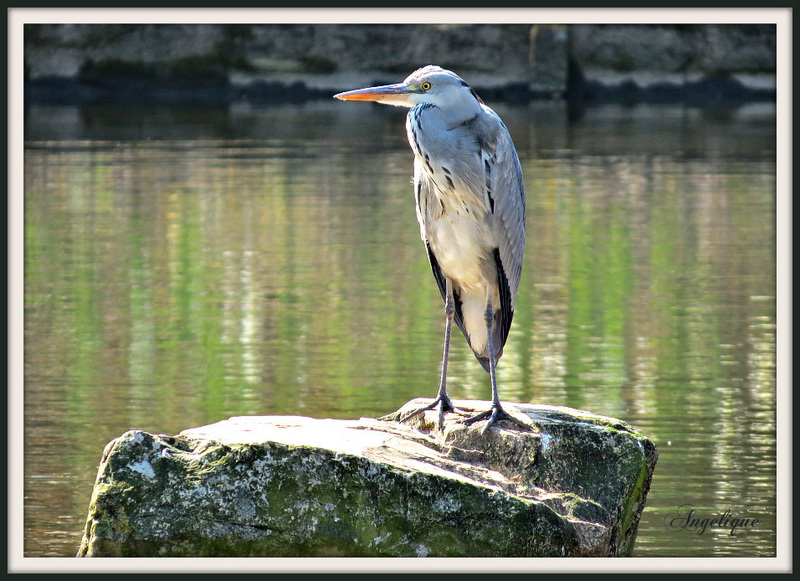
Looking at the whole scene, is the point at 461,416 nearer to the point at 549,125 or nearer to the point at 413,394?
the point at 413,394

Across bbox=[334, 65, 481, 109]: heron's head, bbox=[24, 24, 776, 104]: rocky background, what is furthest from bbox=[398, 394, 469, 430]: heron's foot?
bbox=[24, 24, 776, 104]: rocky background

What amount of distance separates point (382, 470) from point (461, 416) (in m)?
1.33

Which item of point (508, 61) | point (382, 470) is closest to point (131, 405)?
point (382, 470)

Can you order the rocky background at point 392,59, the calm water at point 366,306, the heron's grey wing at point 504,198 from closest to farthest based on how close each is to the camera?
the heron's grey wing at point 504,198, the calm water at point 366,306, the rocky background at point 392,59

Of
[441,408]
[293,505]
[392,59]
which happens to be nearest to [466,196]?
[441,408]

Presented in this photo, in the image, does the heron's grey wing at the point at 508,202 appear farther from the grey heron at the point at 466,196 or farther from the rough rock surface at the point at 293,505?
the rough rock surface at the point at 293,505

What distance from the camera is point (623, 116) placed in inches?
1277

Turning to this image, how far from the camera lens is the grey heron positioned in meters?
7.34

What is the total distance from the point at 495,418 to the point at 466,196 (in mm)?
1253

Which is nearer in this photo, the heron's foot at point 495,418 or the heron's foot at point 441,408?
the heron's foot at point 495,418

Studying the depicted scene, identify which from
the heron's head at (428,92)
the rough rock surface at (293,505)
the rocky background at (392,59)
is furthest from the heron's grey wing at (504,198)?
the rocky background at (392,59)

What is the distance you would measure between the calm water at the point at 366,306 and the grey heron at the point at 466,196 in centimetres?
156

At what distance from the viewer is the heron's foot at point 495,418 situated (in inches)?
279

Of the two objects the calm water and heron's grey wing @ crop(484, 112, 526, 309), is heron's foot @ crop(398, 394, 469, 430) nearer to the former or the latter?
heron's grey wing @ crop(484, 112, 526, 309)
